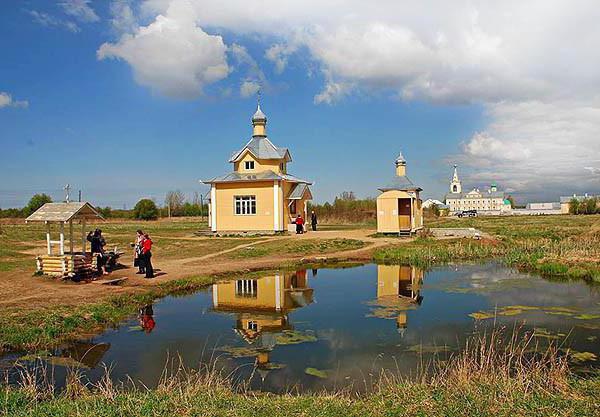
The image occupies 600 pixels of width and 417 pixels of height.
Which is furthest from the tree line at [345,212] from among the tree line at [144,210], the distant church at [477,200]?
the distant church at [477,200]

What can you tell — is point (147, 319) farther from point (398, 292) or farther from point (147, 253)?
point (398, 292)

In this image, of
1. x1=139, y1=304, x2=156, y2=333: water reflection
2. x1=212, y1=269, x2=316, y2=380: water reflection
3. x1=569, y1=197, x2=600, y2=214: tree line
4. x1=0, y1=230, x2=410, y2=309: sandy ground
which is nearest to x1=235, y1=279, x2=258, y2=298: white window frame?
x1=212, y1=269, x2=316, y2=380: water reflection

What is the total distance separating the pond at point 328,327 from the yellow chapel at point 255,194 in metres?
15.1

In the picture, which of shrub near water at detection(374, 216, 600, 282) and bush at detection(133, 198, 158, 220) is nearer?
shrub near water at detection(374, 216, 600, 282)

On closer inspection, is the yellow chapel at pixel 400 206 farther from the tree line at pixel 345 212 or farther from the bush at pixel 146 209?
the bush at pixel 146 209

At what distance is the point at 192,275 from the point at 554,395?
1315 centimetres

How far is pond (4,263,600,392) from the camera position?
8.51 meters

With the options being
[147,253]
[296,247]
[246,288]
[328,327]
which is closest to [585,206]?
[296,247]

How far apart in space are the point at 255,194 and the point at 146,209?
37921mm

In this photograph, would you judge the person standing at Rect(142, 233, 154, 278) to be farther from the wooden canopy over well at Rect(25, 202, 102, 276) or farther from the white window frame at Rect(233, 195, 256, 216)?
the white window frame at Rect(233, 195, 256, 216)

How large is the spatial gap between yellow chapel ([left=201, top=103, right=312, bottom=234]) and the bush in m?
35.5

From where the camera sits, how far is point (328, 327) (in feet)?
36.7

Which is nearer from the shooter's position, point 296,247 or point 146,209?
point 296,247

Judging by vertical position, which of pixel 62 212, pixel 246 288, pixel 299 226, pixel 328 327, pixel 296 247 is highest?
pixel 62 212
